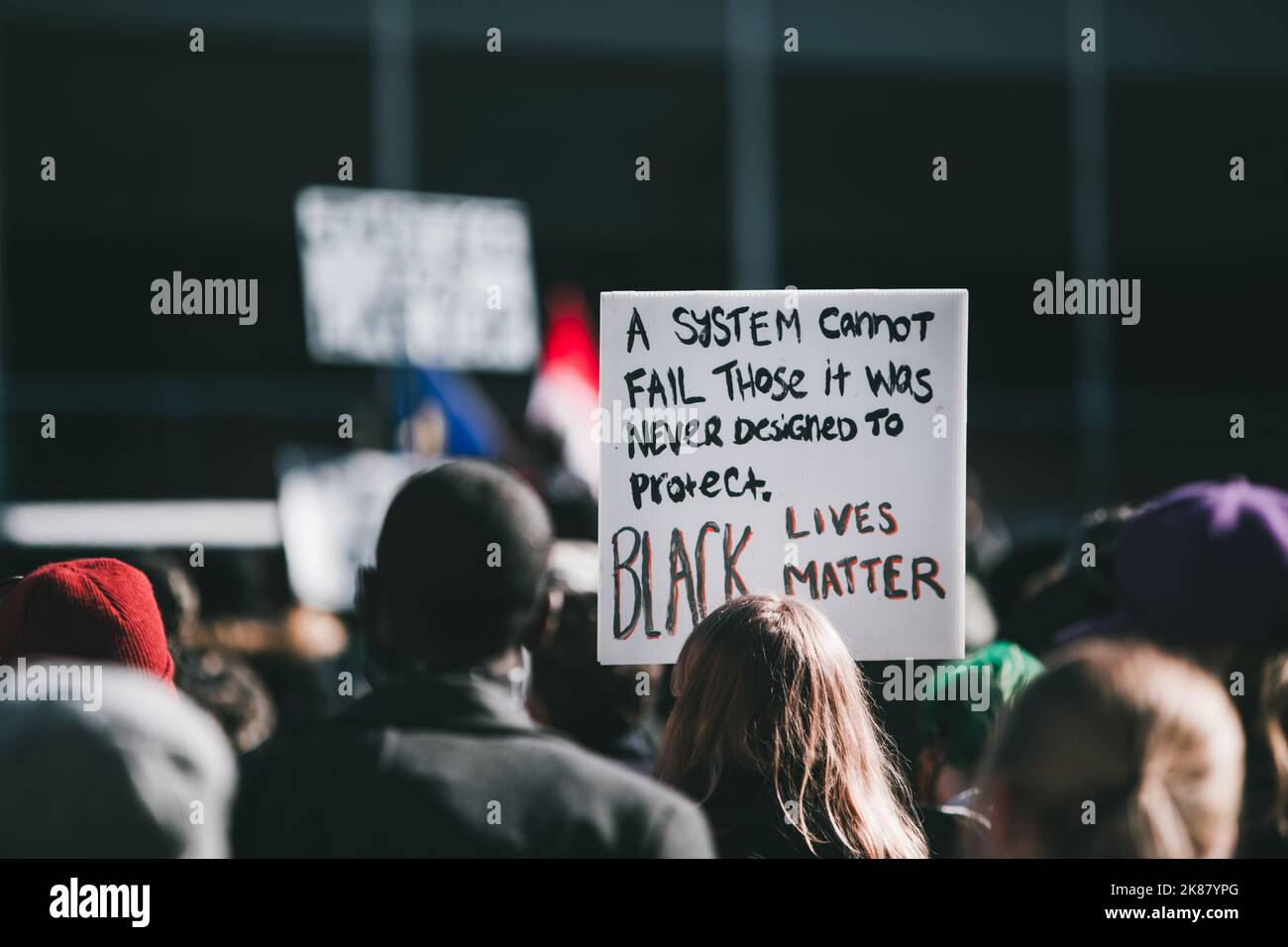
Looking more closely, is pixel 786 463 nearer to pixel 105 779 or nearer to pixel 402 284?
pixel 105 779

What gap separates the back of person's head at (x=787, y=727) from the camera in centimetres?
217

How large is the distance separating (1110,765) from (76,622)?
1495 millimetres

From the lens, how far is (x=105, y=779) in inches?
60.0

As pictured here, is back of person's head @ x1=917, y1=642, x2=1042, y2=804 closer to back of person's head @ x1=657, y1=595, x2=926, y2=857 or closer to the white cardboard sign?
the white cardboard sign

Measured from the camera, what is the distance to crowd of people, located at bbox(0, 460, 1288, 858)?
1602 mm

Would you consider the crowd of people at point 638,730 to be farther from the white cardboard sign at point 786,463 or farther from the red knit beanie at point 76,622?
the white cardboard sign at point 786,463

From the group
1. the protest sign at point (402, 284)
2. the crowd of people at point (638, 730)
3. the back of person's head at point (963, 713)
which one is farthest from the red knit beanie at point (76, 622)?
the protest sign at point (402, 284)

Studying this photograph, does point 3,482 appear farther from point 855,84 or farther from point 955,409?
point 955,409

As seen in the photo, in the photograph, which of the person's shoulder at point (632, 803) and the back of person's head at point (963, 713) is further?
the back of person's head at point (963, 713)

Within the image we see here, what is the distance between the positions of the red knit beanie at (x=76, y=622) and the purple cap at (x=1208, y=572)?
1485 millimetres

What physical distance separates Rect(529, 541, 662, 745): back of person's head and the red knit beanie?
0.77 metres

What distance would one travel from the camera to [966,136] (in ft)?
45.4

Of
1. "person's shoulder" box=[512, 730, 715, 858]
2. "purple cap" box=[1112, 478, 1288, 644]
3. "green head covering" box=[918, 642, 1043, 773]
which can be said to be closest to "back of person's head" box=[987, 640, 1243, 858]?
"person's shoulder" box=[512, 730, 715, 858]

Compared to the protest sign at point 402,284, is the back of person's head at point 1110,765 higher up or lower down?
lower down
